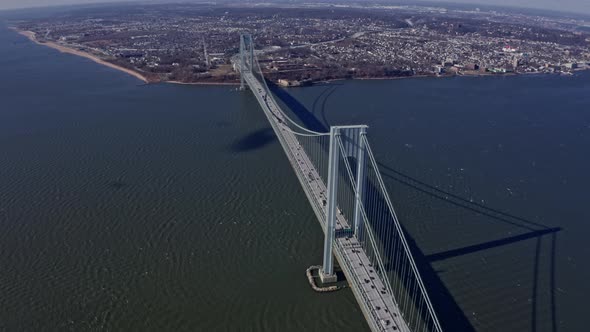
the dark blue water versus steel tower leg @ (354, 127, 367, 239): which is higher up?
steel tower leg @ (354, 127, 367, 239)

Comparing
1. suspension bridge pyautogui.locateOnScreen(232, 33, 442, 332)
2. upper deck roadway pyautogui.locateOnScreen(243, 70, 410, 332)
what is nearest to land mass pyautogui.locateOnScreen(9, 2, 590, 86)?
suspension bridge pyautogui.locateOnScreen(232, 33, 442, 332)

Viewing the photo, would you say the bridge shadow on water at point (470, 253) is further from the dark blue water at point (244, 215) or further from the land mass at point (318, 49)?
the land mass at point (318, 49)

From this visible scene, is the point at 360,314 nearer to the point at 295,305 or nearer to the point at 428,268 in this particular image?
the point at 295,305

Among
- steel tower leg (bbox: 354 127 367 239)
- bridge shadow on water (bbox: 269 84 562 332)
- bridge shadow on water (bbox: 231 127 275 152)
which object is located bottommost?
bridge shadow on water (bbox: 269 84 562 332)

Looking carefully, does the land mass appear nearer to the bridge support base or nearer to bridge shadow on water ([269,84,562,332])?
bridge shadow on water ([269,84,562,332])

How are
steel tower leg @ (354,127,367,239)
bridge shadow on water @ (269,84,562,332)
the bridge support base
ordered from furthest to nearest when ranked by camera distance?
the bridge support base
bridge shadow on water @ (269,84,562,332)
steel tower leg @ (354,127,367,239)

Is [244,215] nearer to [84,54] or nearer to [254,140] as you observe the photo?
[254,140]

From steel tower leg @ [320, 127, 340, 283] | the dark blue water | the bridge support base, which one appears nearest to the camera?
steel tower leg @ [320, 127, 340, 283]

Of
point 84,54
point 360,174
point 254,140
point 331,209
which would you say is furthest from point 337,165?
point 84,54
